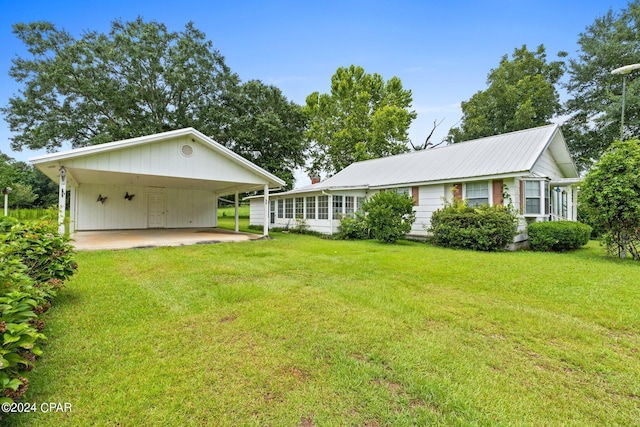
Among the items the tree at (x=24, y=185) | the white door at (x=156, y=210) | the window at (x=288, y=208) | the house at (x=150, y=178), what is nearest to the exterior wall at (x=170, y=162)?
the house at (x=150, y=178)

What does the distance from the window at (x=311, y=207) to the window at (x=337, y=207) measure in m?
1.33

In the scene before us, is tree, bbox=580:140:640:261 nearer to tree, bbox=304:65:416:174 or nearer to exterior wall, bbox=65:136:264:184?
exterior wall, bbox=65:136:264:184

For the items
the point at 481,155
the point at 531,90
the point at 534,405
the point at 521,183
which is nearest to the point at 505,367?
the point at 534,405

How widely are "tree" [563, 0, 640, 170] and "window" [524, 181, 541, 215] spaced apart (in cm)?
1235

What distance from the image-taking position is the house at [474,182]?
1066 centimetres

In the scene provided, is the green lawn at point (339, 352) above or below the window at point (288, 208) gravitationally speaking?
below

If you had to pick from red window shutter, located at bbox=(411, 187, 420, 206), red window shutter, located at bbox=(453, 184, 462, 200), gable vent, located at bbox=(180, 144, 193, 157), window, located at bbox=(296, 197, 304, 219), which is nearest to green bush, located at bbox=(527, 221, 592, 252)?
red window shutter, located at bbox=(453, 184, 462, 200)

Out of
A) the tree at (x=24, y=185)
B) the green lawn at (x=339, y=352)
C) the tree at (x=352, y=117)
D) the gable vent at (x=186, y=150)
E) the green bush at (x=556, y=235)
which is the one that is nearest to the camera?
the green lawn at (x=339, y=352)

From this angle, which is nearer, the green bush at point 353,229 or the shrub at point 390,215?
the shrub at point 390,215

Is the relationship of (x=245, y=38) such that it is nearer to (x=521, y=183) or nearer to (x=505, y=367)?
(x=521, y=183)

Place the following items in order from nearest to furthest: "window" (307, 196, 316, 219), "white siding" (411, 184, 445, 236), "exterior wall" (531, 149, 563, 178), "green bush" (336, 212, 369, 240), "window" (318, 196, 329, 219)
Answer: "exterior wall" (531, 149, 563, 178) < "white siding" (411, 184, 445, 236) < "green bush" (336, 212, 369, 240) < "window" (318, 196, 329, 219) < "window" (307, 196, 316, 219)

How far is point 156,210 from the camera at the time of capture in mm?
16828

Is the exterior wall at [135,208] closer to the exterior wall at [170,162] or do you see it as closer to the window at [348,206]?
the exterior wall at [170,162]

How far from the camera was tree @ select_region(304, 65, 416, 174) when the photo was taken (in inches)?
1076
